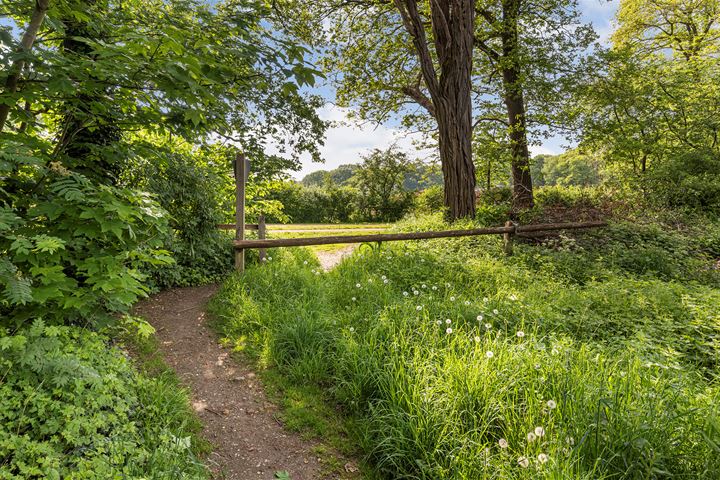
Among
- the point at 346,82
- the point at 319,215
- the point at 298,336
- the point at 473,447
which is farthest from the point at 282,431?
the point at 319,215

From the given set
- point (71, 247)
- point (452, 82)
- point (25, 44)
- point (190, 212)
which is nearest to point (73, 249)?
point (71, 247)

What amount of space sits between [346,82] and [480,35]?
16.2 ft

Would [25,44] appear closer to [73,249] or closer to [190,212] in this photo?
[73,249]

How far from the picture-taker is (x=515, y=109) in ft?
39.5

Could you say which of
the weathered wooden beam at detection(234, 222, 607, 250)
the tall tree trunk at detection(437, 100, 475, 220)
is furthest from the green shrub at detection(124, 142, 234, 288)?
the tall tree trunk at detection(437, 100, 475, 220)

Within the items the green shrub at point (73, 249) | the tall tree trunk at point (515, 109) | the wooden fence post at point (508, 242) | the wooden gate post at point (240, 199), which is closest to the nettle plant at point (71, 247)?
the green shrub at point (73, 249)

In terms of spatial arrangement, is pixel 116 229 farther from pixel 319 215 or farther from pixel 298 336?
pixel 319 215

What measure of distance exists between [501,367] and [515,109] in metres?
12.0

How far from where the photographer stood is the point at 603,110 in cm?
1211

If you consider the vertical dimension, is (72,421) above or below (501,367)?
above

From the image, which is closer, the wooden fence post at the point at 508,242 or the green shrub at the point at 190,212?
the green shrub at the point at 190,212

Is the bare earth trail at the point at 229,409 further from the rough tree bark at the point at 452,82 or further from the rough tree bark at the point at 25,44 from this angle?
the rough tree bark at the point at 452,82

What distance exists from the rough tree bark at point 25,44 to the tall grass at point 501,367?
2.94 meters

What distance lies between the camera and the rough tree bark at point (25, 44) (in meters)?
2.18
